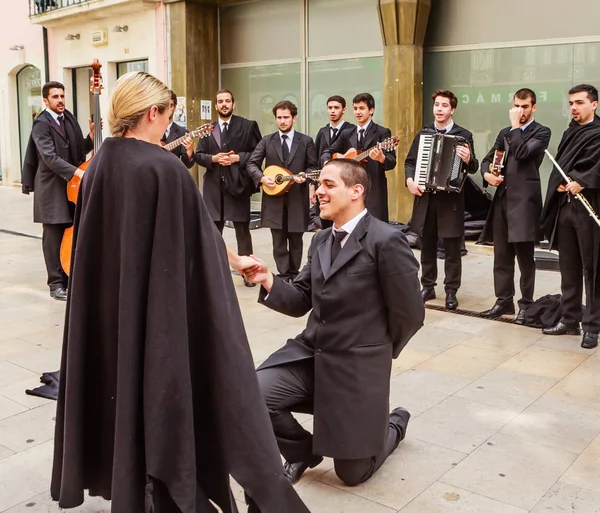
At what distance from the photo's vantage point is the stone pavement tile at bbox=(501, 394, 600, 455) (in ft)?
14.4

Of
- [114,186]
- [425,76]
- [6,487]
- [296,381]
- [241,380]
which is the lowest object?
[6,487]

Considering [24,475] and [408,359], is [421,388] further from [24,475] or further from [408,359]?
[24,475]

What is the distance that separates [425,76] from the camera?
11.6 m

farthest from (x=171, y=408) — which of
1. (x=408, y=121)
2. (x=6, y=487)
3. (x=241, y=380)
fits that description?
(x=408, y=121)

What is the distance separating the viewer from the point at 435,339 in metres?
6.48

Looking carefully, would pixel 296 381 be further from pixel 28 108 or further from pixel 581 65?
pixel 28 108

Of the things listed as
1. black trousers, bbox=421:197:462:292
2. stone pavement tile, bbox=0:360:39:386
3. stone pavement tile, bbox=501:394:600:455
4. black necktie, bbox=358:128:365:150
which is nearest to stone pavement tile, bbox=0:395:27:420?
stone pavement tile, bbox=0:360:39:386

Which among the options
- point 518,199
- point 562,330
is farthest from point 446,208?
point 562,330

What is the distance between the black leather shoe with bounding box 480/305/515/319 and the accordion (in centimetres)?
115

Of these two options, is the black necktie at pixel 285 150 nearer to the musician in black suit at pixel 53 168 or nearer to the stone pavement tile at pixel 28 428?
the musician in black suit at pixel 53 168

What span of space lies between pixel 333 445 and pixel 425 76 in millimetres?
8963

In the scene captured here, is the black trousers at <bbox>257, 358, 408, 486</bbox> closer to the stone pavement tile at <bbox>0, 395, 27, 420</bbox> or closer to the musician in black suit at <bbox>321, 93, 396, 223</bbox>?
the stone pavement tile at <bbox>0, 395, 27, 420</bbox>

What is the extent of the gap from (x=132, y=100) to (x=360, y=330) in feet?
5.12

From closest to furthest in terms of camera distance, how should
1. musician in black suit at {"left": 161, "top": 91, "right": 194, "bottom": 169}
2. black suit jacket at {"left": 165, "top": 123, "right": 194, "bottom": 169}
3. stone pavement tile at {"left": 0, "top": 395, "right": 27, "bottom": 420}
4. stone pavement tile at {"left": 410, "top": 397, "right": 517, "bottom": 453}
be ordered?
1. stone pavement tile at {"left": 410, "top": 397, "right": 517, "bottom": 453}
2. stone pavement tile at {"left": 0, "top": 395, "right": 27, "bottom": 420}
3. musician in black suit at {"left": 161, "top": 91, "right": 194, "bottom": 169}
4. black suit jacket at {"left": 165, "top": 123, "right": 194, "bottom": 169}
